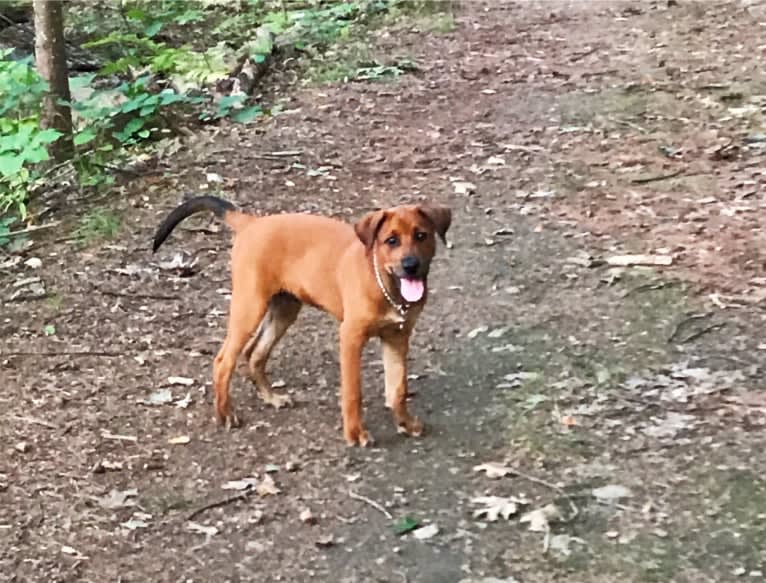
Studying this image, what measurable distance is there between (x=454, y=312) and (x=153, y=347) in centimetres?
165

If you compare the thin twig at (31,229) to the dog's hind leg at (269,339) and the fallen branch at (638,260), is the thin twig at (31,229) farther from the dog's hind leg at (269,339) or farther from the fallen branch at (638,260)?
the fallen branch at (638,260)

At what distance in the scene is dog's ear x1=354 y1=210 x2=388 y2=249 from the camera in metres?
4.52

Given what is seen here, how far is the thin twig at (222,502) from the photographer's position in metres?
4.45

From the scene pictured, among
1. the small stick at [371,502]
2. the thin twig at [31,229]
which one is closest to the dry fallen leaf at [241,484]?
the small stick at [371,502]

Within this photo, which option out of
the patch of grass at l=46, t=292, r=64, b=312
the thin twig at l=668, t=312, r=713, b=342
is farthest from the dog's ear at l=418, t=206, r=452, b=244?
the patch of grass at l=46, t=292, r=64, b=312

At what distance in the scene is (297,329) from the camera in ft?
20.3

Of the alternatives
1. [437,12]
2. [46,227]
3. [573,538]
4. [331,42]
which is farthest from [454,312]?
[437,12]

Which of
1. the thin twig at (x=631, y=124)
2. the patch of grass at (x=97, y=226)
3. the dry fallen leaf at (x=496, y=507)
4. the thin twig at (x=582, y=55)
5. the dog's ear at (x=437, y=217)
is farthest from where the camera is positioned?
the thin twig at (x=582, y=55)

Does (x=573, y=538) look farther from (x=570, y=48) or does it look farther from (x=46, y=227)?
(x=570, y=48)

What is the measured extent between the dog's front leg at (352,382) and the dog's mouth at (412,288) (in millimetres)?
264

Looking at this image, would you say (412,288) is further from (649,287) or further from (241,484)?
(649,287)

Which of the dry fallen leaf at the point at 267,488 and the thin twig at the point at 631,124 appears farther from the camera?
the thin twig at the point at 631,124

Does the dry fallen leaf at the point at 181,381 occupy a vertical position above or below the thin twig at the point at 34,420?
below

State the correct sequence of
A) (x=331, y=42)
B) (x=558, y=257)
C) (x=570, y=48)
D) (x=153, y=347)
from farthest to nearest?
(x=331, y=42) → (x=570, y=48) → (x=558, y=257) → (x=153, y=347)
